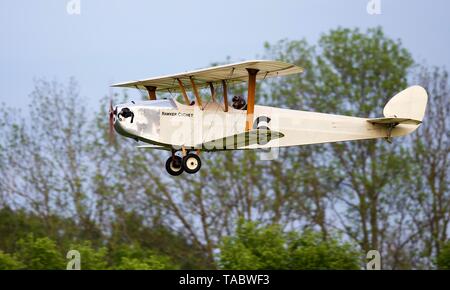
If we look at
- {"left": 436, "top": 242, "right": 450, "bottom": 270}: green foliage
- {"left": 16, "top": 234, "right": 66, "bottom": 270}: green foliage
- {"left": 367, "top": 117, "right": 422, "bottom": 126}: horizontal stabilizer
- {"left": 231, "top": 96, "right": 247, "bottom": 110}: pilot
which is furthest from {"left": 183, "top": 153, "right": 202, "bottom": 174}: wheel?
{"left": 436, "top": 242, "right": 450, "bottom": 270}: green foliage

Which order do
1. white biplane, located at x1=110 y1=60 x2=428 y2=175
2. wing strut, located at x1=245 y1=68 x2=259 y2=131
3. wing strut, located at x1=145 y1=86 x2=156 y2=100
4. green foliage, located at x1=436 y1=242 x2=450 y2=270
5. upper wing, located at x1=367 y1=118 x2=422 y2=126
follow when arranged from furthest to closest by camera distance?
1. green foliage, located at x1=436 y1=242 x2=450 y2=270
2. upper wing, located at x1=367 y1=118 x2=422 y2=126
3. wing strut, located at x1=145 y1=86 x2=156 y2=100
4. wing strut, located at x1=245 y1=68 x2=259 y2=131
5. white biplane, located at x1=110 y1=60 x2=428 y2=175

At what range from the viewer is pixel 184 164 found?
18641mm

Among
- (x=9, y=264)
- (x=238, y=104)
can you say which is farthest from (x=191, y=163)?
(x=9, y=264)

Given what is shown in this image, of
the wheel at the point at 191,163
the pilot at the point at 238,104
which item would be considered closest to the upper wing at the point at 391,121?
the pilot at the point at 238,104

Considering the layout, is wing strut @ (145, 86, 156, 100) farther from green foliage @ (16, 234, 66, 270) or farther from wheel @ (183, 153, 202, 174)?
green foliage @ (16, 234, 66, 270)

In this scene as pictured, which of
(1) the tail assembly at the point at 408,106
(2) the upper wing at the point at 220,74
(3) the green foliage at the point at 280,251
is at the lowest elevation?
(3) the green foliage at the point at 280,251

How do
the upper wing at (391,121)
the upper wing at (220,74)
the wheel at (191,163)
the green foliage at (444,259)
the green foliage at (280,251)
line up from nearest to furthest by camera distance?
the wheel at (191,163)
the upper wing at (220,74)
the upper wing at (391,121)
the green foliage at (280,251)
the green foliage at (444,259)

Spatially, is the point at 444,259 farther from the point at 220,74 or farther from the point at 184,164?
the point at 184,164

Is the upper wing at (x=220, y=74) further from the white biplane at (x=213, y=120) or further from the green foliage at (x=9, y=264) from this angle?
the green foliage at (x=9, y=264)

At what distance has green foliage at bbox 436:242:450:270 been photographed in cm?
3652

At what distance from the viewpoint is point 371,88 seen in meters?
43.3

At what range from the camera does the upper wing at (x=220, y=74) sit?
742 inches
